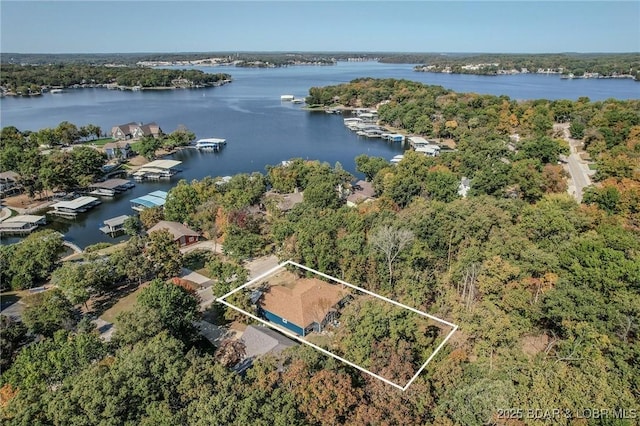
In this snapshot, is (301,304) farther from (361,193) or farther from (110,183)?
(110,183)

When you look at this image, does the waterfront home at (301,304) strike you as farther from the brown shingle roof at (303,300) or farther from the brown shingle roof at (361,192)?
the brown shingle roof at (361,192)

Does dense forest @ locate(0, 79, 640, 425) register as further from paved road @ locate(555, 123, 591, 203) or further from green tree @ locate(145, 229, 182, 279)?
paved road @ locate(555, 123, 591, 203)

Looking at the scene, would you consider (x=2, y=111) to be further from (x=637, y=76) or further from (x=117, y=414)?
(x=637, y=76)

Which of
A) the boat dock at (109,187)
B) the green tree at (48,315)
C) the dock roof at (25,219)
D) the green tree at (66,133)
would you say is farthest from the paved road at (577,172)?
the green tree at (66,133)

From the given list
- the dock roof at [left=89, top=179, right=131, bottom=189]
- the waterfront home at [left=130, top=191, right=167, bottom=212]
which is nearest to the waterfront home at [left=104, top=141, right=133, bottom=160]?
the dock roof at [left=89, top=179, right=131, bottom=189]

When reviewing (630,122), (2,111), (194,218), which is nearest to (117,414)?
(194,218)

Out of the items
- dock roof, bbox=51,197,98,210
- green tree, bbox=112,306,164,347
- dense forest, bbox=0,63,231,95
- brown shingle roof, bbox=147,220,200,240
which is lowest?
dock roof, bbox=51,197,98,210
